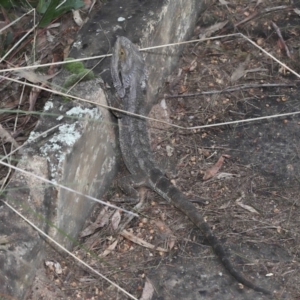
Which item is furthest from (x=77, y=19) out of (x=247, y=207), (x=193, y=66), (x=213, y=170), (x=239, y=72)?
(x=247, y=207)

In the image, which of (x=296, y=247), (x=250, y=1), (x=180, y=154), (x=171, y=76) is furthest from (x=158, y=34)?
(x=296, y=247)

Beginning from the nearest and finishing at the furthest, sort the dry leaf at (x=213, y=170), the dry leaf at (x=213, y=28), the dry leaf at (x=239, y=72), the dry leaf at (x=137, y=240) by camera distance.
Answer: the dry leaf at (x=137, y=240)
the dry leaf at (x=213, y=170)
the dry leaf at (x=239, y=72)
the dry leaf at (x=213, y=28)

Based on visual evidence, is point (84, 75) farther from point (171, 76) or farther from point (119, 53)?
point (171, 76)

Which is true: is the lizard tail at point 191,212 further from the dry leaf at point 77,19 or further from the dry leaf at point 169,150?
the dry leaf at point 77,19

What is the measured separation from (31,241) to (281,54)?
313 centimetres

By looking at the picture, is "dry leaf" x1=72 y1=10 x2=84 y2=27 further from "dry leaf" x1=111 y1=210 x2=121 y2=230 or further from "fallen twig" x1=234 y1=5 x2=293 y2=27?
"dry leaf" x1=111 y1=210 x2=121 y2=230

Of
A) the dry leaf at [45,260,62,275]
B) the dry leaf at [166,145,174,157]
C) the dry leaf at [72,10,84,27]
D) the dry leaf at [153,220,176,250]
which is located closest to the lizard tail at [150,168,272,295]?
the dry leaf at [153,220,176,250]

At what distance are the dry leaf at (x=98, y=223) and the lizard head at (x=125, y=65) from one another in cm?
93

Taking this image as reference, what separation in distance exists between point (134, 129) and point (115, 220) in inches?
30.2

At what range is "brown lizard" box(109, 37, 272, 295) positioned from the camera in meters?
4.51

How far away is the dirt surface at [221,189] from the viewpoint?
13.0ft

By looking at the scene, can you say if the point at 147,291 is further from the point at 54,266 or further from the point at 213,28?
the point at 213,28

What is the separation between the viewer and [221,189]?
4570 mm

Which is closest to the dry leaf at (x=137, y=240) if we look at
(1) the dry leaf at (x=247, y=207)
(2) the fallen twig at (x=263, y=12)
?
(1) the dry leaf at (x=247, y=207)
